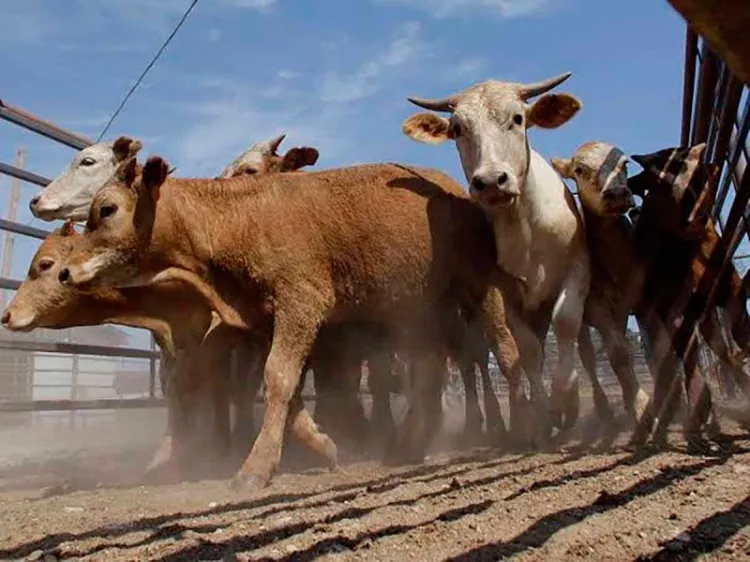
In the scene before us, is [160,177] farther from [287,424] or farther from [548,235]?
[548,235]

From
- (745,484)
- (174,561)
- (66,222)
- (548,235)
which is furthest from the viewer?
(66,222)

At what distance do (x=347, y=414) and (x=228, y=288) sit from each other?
1.74 meters

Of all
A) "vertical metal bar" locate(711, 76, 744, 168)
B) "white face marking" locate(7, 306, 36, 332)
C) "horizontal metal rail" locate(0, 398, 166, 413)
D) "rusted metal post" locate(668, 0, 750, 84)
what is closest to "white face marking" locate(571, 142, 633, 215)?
"vertical metal bar" locate(711, 76, 744, 168)

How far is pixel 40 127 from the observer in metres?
8.09

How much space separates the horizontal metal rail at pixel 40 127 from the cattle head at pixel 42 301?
1.71m

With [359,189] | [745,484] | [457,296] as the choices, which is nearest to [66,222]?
[359,189]

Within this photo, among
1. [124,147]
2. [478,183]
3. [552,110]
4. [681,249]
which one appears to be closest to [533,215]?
[478,183]

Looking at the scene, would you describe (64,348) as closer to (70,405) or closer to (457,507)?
(70,405)

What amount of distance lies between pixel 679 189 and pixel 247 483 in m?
3.58

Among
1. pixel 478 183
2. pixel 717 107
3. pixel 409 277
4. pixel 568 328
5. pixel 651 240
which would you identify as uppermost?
pixel 717 107

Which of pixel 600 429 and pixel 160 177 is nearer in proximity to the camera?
pixel 160 177

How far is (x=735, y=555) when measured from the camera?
2.35 meters

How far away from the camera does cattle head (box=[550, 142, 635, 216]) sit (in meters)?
5.66

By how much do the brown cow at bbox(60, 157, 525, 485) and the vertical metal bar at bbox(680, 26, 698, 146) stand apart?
2419mm
